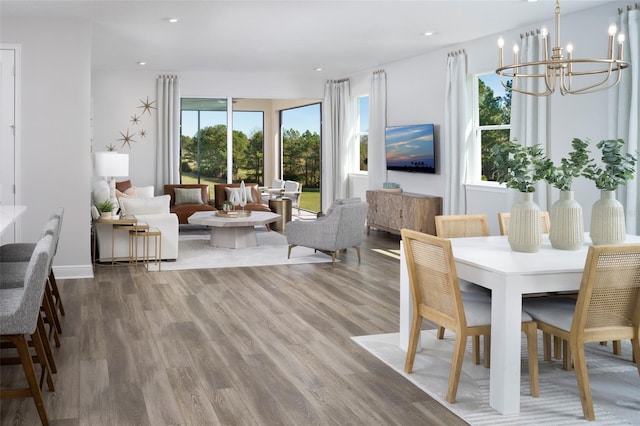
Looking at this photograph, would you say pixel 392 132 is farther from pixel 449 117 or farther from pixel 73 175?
pixel 73 175

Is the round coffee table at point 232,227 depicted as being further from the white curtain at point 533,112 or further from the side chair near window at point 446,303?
the side chair near window at point 446,303

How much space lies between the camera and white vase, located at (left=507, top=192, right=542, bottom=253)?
3885 millimetres

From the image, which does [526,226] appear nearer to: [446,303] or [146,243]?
[446,303]

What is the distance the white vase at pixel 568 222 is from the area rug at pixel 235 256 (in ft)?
14.0

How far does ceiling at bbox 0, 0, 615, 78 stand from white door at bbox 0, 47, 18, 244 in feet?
1.56

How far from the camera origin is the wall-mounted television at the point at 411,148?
30.7 feet

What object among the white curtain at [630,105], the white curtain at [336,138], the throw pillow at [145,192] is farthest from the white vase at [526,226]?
the white curtain at [336,138]

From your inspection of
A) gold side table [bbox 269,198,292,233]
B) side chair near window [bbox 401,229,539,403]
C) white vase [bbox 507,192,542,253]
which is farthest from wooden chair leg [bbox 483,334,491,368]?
gold side table [bbox 269,198,292,233]

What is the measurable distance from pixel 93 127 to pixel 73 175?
4578mm

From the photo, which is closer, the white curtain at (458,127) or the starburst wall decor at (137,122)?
the white curtain at (458,127)

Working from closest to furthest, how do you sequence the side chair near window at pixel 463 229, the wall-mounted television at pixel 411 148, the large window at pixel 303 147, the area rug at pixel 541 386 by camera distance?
the area rug at pixel 541 386 < the side chair near window at pixel 463 229 < the wall-mounted television at pixel 411 148 < the large window at pixel 303 147

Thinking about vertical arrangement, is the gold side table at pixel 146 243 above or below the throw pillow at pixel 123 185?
below

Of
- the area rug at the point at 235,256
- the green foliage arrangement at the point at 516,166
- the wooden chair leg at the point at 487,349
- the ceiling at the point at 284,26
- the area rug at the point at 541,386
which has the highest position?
the ceiling at the point at 284,26

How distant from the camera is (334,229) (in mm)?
7750
